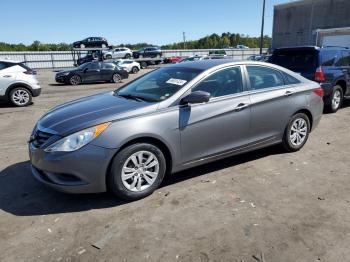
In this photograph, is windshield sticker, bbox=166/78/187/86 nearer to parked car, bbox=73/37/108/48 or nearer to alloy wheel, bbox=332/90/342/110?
alloy wheel, bbox=332/90/342/110

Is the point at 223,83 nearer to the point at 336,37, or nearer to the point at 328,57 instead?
the point at 328,57

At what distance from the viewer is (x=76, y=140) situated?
12.6 feet

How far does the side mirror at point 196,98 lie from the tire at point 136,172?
69cm

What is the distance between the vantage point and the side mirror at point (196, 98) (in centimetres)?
431

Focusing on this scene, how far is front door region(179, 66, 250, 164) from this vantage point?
443 cm

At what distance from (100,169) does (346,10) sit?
5191 cm

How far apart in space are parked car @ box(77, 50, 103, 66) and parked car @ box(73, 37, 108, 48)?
168 centimetres

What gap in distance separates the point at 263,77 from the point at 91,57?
3729cm

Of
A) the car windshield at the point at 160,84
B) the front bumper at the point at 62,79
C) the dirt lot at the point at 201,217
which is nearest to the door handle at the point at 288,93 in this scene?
the dirt lot at the point at 201,217

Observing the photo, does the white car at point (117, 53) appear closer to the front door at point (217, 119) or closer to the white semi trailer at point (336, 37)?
the white semi trailer at point (336, 37)

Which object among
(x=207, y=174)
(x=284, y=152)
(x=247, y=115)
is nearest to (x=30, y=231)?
(x=207, y=174)

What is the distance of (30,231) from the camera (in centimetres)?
355

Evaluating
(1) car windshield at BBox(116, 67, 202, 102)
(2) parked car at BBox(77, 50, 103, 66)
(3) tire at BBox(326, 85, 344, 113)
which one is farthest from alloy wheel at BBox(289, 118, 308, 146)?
(2) parked car at BBox(77, 50, 103, 66)

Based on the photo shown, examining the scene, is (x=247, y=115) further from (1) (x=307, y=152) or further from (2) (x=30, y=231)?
(2) (x=30, y=231)
